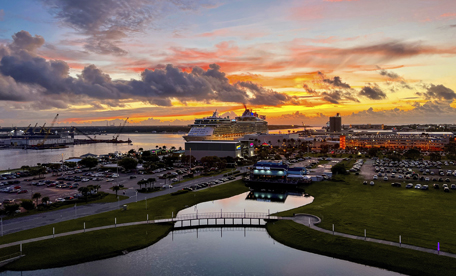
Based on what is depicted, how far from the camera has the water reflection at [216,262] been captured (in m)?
21.6

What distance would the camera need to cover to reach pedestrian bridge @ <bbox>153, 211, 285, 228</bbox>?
3197 centimetres

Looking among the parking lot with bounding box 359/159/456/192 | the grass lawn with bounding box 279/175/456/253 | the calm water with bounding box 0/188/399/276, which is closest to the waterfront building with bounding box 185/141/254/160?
the parking lot with bounding box 359/159/456/192

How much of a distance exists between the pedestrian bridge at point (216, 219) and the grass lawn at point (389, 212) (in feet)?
11.4

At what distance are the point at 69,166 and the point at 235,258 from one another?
189ft

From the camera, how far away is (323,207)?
1401 inches

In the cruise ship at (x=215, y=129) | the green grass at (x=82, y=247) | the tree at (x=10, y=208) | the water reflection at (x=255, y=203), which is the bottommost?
the water reflection at (x=255, y=203)

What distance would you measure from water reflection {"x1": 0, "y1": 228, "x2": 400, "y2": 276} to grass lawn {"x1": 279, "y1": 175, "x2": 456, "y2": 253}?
18.0ft

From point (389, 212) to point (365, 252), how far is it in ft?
38.5

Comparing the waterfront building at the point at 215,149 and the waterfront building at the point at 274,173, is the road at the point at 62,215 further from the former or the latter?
the waterfront building at the point at 215,149

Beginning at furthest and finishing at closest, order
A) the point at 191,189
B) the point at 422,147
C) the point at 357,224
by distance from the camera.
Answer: the point at 422,147, the point at 191,189, the point at 357,224

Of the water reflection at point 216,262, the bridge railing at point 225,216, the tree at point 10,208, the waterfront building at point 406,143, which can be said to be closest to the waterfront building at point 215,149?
the bridge railing at point 225,216

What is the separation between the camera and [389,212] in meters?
32.7

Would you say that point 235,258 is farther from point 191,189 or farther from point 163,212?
point 191,189

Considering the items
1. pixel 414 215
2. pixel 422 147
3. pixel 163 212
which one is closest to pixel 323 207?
pixel 414 215
